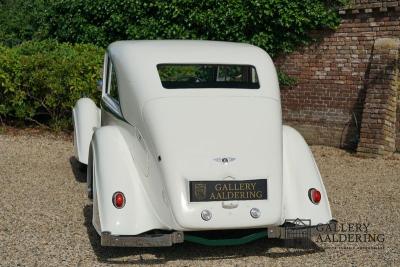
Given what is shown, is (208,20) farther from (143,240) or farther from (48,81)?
(143,240)

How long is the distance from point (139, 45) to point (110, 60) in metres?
0.71

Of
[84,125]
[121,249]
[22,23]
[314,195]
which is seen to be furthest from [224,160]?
[22,23]

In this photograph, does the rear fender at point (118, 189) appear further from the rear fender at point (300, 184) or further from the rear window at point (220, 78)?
the rear fender at point (300, 184)

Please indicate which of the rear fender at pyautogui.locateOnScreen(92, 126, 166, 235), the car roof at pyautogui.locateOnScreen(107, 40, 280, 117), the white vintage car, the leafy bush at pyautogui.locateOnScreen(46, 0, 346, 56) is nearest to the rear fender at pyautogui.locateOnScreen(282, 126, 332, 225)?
the white vintage car

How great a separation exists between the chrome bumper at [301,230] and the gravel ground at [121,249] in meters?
0.30

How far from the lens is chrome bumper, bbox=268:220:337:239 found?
5625 millimetres

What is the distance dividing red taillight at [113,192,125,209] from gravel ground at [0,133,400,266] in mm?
498

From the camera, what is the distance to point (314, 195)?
6.04m

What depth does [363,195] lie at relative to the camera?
8.61 meters

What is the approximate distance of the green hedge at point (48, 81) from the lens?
38.7ft

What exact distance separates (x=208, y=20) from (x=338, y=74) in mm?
2637

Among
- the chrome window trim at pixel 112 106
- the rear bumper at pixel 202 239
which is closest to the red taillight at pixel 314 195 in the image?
the rear bumper at pixel 202 239

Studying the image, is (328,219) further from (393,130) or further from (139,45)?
(393,130)

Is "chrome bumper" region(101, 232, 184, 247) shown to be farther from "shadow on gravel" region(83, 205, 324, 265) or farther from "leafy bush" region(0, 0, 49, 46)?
"leafy bush" region(0, 0, 49, 46)
